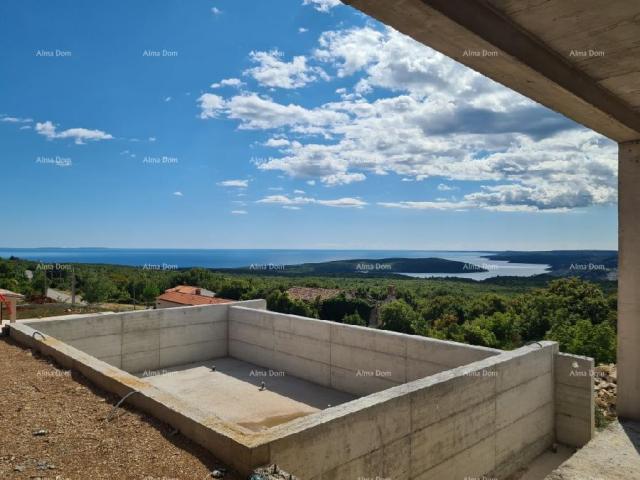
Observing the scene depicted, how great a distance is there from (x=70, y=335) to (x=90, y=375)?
396 cm

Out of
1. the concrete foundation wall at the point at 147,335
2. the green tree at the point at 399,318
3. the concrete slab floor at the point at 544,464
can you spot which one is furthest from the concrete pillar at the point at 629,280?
the green tree at the point at 399,318

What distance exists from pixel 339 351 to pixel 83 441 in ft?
18.7

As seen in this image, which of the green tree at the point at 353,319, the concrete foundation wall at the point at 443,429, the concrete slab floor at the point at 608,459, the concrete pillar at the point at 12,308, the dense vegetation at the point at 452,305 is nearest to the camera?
the concrete foundation wall at the point at 443,429

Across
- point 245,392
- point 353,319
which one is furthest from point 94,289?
point 245,392

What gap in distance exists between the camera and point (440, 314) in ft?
136

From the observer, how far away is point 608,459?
5094 mm

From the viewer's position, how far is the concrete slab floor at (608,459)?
15.6ft

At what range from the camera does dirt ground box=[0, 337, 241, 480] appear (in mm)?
3369

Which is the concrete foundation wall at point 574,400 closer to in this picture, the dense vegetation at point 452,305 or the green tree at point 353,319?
the dense vegetation at point 452,305

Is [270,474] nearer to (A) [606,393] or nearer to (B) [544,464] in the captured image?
(B) [544,464]

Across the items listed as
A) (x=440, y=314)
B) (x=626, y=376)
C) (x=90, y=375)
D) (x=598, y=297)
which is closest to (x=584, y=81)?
(x=626, y=376)

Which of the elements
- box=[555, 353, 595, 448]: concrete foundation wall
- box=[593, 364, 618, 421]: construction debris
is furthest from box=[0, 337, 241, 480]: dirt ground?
box=[593, 364, 618, 421]: construction debris

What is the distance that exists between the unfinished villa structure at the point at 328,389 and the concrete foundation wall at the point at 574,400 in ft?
0.06

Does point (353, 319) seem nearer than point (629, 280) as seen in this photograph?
No
